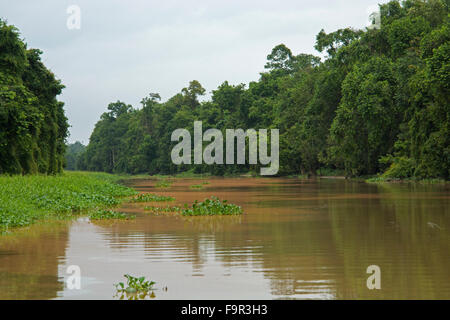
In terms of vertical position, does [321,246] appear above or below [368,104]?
below

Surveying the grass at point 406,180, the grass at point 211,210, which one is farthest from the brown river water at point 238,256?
the grass at point 406,180

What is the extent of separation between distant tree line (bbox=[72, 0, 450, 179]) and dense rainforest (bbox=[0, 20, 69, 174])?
75.2ft

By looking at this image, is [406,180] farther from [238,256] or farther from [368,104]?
[238,256]

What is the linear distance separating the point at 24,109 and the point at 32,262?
884 inches

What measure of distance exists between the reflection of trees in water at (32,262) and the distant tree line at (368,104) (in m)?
25.3

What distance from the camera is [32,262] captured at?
962 centimetres

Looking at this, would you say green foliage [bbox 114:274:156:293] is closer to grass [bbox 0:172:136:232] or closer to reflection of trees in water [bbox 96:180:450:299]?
reflection of trees in water [bbox 96:180:450:299]

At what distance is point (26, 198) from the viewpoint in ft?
59.8

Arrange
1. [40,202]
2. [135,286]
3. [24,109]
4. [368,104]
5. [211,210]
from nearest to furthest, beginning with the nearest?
[135,286]
[211,210]
[40,202]
[24,109]
[368,104]

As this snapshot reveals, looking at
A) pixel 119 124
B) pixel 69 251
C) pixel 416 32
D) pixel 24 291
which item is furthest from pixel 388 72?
pixel 119 124

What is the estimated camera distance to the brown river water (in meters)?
7.41

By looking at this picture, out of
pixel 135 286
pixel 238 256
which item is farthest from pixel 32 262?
pixel 238 256

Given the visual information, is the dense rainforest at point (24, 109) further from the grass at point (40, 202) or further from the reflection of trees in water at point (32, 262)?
the reflection of trees in water at point (32, 262)
